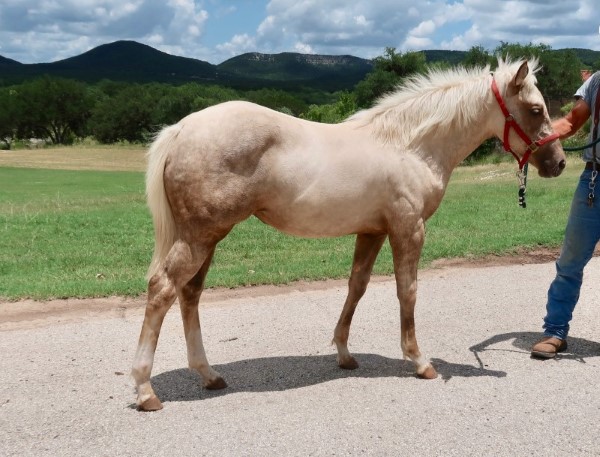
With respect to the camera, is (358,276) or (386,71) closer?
(358,276)

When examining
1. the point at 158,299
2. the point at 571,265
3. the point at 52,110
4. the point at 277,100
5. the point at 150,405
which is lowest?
the point at 150,405

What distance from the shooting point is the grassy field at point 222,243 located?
772cm

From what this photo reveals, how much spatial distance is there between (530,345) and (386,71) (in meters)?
56.5

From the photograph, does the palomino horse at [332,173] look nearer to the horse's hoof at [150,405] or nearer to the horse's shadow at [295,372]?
the horse's hoof at [150,405]

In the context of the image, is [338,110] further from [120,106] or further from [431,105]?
[431,105]

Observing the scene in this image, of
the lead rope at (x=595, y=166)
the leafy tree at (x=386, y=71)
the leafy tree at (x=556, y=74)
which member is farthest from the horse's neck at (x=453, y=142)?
the leafy tree at (x=386, y=71)

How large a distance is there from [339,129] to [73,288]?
405cm

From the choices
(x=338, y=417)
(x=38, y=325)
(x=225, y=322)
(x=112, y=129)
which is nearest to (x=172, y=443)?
(x=338, y=417)

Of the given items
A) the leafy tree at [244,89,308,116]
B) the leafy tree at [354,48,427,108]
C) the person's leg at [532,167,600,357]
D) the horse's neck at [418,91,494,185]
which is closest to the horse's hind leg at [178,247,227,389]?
the horse's neck at [418,91,494,185]

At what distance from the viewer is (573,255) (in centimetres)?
539

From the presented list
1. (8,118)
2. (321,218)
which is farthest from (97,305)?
(8,118)

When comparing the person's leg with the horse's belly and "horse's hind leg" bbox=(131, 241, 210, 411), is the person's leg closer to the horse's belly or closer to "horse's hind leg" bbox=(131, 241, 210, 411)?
the horse's belly

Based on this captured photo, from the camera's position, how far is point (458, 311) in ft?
21.4

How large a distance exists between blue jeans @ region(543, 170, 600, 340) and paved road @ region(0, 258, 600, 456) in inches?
12.6
